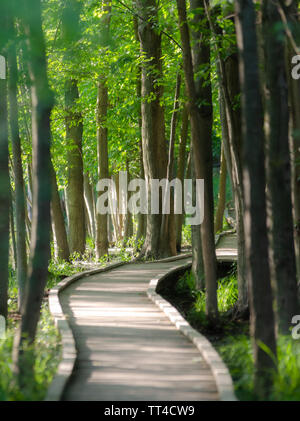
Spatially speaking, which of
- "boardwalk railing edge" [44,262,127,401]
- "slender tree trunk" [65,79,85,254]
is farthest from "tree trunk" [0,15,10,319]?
"slender tree trunk" [65,79,85,254]

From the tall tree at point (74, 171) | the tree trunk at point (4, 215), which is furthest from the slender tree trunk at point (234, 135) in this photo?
the tall tree at point (74, 171)

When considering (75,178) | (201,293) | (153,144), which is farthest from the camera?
(75,178)

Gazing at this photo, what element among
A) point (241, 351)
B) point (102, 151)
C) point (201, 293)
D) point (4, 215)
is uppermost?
point (102, 151)

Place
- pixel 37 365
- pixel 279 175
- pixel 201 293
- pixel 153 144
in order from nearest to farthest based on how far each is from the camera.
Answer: pixel 37 365, pixel 279 175, pixel 201 293, pixel 153 144

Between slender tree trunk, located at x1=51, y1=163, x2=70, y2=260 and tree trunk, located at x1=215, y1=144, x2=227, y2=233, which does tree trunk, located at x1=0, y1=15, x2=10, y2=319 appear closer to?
slender tree trunk, located at x1=51, y1=163, x2=70, y2=260

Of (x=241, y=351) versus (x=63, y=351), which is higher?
(x=63, y=351)

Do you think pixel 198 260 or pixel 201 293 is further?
pixel 198 260

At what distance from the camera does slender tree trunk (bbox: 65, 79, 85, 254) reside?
862 inches

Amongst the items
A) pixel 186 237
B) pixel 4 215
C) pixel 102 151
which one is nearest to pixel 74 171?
pixel 102 151

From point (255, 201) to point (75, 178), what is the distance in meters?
16.6

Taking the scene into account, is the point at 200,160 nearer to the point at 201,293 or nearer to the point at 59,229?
the point at 201,293

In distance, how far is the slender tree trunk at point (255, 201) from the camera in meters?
5.94

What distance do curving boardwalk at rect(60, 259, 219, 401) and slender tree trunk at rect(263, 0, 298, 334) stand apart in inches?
55.4

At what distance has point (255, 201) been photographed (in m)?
5.98
